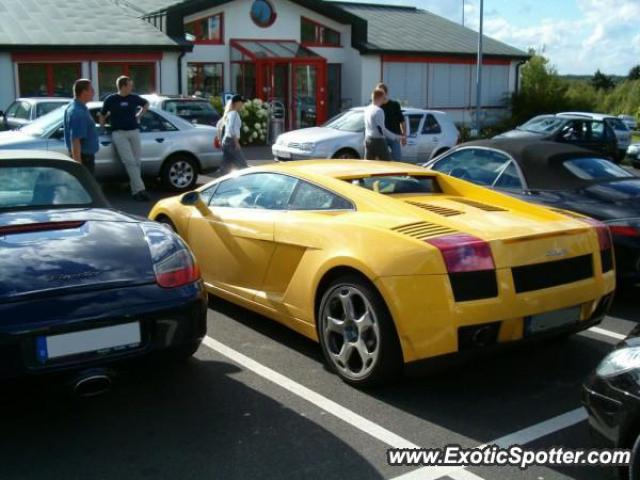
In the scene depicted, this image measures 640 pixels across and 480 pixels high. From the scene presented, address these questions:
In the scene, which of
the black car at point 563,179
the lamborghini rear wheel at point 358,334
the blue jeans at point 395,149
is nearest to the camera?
the lamborghini rear wheel at point 358,334

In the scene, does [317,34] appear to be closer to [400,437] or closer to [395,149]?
[395,149]

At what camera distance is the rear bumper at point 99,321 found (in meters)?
3.54

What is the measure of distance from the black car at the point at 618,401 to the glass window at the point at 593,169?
13.4ft

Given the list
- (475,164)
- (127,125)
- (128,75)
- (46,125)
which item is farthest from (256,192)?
(128,75)

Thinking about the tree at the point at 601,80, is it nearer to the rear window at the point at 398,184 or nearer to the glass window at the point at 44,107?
the glass window at the point at 44,107

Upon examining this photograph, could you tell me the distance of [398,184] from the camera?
18.2 feet

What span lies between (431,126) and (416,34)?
52.1 ft

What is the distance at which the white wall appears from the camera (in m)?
21.2

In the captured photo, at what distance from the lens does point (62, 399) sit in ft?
14.2

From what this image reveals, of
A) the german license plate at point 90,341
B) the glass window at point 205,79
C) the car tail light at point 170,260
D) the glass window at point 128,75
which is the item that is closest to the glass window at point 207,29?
the glass window at point 205,79

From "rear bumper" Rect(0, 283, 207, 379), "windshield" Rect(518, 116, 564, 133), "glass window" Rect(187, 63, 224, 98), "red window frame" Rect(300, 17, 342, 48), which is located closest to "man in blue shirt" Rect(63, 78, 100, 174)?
"rear bumper" Rect(0, 283, 207, 379)

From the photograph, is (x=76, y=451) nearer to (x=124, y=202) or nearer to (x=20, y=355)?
(x=20, y=355)

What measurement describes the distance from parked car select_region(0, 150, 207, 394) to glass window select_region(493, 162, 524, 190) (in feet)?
12.7

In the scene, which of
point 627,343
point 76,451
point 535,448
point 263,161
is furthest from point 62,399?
point 263,161
